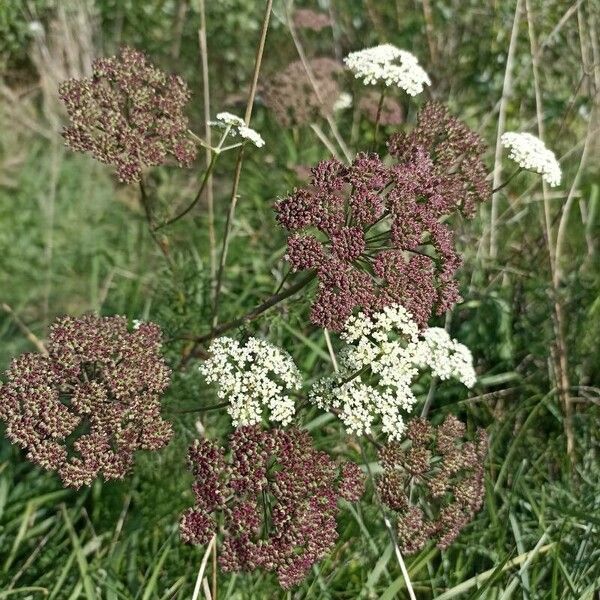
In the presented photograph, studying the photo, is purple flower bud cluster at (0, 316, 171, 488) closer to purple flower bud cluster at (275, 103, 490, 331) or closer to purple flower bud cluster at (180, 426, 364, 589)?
purple flower bud cluster at (180, 426, 364, 589)

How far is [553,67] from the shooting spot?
7.53 meters

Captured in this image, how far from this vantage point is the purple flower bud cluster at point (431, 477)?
122 inches

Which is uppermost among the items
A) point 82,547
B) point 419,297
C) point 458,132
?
point 458,132

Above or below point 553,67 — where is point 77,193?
below

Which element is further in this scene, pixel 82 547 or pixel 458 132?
pixel 82 547

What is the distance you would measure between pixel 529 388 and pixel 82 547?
286 centimetres

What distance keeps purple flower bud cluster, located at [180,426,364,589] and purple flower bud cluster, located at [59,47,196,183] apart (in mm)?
1245

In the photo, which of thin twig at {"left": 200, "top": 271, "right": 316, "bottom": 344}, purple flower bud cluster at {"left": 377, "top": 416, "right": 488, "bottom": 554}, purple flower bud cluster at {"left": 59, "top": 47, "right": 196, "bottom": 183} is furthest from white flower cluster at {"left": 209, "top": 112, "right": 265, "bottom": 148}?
purple flower bud cluster at {"left": 377, "top": 416, "right": 488, "bottom": 554}

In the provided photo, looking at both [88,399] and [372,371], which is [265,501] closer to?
[372,371]

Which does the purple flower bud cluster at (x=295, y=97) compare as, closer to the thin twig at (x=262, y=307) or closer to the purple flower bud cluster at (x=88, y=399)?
the thin twig at (x=262, y=307)

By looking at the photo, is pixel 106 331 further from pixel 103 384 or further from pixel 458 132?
pixel 458 132

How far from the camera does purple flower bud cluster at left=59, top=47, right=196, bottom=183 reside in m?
3.18

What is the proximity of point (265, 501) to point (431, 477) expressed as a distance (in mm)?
784

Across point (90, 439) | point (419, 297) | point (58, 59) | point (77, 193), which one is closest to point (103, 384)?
point (90, 439)
